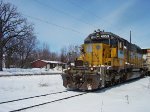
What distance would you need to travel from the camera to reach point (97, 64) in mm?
16125

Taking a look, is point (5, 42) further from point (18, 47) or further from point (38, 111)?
point (38, 111)

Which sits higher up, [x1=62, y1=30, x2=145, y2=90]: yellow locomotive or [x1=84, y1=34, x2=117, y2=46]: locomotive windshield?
[x1=84, y1=34, x2=117, y2=46]: locomotive windshield

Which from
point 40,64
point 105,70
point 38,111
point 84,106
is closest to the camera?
point 38,111

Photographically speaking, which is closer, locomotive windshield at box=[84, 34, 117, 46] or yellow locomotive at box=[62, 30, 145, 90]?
yellow locomotive at box=[62, 30, 145, 90]

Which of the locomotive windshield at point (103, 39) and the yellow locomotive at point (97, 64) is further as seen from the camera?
the locomotive windshield at point (103, 39)

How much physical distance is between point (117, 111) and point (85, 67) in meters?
6.01

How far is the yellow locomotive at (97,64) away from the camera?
14562 mm

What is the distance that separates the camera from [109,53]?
A: 16719 mm

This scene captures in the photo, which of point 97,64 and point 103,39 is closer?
point 97,64

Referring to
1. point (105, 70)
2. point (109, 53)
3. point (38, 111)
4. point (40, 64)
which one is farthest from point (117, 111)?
point (40, 64)

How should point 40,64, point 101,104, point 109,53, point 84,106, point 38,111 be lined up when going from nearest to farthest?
point 38,111 < point 84,106 < point 101,104 < point 109,53 < point 40,64

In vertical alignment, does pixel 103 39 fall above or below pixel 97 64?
above

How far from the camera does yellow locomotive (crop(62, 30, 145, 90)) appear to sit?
47.8 ft

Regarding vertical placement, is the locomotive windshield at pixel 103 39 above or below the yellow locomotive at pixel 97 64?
above
